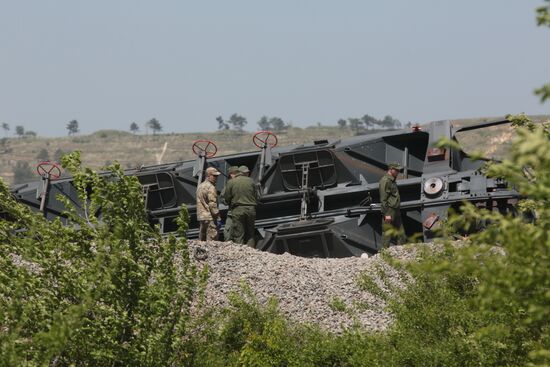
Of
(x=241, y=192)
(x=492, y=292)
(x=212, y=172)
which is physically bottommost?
(x=241, y=192)

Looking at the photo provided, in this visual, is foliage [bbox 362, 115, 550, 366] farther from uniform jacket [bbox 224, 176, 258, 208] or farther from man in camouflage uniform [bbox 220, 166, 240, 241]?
man in camouflage uniform [bbox 220, 166, 240, 241]

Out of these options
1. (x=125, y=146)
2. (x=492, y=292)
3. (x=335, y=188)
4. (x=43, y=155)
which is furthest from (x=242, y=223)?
(x=43, y=155)

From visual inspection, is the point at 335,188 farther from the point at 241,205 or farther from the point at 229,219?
the point at 229,219

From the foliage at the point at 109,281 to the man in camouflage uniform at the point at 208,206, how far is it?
7623mm

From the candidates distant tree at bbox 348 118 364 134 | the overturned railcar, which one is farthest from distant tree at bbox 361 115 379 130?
the overturned railcar

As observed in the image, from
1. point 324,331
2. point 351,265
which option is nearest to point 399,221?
point 351,265

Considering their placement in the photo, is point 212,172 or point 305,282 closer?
point 305,282

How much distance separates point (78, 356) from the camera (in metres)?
10.5

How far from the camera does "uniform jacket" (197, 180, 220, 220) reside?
18.5 metres

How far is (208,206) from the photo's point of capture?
1858 cm

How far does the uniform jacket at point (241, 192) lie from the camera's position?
1831 centimetres

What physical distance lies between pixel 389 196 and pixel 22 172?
64.5 m

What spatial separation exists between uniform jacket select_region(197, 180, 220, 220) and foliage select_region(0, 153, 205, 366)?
761cm

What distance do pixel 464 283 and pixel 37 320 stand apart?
5265 mm
